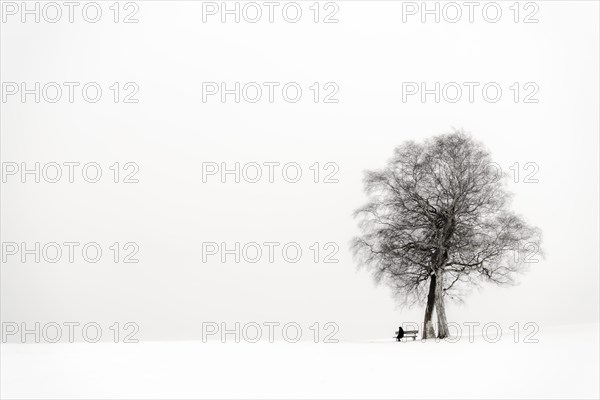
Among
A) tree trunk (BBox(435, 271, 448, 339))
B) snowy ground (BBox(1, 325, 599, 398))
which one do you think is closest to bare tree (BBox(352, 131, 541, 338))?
tree trunk (BBox(435, 271, 448, 339))

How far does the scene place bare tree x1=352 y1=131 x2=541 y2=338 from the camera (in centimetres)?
4022

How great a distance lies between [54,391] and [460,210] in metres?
24.5

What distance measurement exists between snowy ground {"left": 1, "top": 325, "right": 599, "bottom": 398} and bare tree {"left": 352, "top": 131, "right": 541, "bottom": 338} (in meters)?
5.29

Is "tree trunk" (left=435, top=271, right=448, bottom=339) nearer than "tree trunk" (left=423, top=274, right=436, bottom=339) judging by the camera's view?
Yes

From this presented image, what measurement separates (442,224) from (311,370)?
1649 cm

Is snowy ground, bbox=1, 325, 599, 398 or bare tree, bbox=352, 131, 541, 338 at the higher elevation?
bare tree, bbox=352, 131, 541, 338

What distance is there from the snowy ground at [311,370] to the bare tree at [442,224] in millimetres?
5291

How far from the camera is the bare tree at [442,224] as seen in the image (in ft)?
132

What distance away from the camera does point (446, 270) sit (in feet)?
135

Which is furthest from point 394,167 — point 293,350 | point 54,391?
point 54,391

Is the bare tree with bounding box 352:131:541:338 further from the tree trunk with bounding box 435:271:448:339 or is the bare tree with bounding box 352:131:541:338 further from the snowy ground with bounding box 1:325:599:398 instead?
the snowy ground with bounding box 1:325:599:398

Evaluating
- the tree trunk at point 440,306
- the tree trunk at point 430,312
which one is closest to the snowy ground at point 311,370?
the tree trunk at point 440,306

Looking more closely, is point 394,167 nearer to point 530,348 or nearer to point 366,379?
point 530,348

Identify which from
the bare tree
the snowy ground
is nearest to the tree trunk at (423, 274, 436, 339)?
the bare tree
